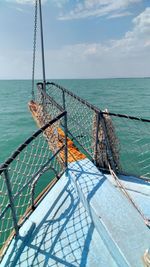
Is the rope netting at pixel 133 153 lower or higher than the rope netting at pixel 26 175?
lower

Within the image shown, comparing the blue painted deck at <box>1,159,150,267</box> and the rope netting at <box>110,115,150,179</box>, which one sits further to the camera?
the rope netting at <box>110,115,150,179</box>

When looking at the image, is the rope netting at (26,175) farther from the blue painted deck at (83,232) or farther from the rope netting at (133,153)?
the rope netting at (133,153)

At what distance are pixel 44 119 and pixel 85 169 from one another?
98.0 inches

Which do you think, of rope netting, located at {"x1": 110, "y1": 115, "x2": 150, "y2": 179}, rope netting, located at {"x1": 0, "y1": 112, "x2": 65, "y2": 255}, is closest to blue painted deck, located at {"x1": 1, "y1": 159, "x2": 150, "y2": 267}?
rope netting, located at {"x1": 0, "y1": 112, "x2": 65, "y2": 255}

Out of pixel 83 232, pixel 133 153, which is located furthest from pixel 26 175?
pixel 133 153

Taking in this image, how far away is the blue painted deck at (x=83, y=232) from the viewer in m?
2.34

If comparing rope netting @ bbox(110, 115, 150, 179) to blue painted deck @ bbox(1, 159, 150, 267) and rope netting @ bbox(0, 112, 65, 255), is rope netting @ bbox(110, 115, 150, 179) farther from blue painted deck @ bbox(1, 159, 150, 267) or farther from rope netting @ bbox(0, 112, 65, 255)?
blue painted deck @ bbox(1, 159, 150, 267)

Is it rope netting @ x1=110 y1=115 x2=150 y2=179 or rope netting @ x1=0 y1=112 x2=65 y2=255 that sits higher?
rope netting @ x1=0 y1=112 x2=65 y2=255

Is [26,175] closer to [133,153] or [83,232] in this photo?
[83,232]

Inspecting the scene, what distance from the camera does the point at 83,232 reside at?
274cm

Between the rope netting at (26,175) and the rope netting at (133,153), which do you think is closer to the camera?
the rope netting at (26,175)

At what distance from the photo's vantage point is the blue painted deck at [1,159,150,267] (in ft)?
7.67

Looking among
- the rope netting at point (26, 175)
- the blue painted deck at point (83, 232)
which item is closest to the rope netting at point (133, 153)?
the rope netting at point (26, 175)

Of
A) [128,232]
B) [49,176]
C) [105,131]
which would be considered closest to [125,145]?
[49,176]
